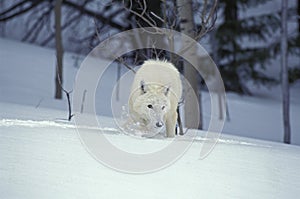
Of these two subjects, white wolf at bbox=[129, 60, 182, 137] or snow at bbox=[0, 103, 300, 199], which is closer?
snow at bbox=[0, 103, 300, 199]

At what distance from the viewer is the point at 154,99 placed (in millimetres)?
5488

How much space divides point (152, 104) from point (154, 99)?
0.06 m

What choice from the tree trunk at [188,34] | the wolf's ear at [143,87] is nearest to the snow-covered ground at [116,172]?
the wolf's ear at [143,87]

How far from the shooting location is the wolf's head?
5465mm

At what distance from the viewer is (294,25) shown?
28203 mm

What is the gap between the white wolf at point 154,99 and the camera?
5480 millimetres

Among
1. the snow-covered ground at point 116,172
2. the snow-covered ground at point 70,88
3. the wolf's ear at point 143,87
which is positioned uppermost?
the wolf's ear at point 143,87

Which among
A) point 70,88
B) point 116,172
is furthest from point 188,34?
point 70,88

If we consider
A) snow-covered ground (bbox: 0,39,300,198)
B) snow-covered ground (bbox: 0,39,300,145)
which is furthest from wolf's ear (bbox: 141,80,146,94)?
snow-covered ground (bbox: 0,39,300,145)

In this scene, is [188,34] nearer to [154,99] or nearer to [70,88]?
[154,99]

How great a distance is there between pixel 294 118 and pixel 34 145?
13865 millimetres

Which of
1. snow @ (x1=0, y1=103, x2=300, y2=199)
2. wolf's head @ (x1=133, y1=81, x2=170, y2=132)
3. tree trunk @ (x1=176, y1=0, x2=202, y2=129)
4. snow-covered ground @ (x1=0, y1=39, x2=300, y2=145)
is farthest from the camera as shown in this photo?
snow-covered ground @ (x1=0, y1=39, x2=300, y2=145)

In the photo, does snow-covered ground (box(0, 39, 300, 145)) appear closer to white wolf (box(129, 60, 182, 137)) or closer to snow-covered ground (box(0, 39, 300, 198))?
white wolf (box(129, 60, 182, 137))

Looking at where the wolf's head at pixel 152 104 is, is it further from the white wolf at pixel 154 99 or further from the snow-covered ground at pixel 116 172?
the snow-covered ground at pixel 116 172
